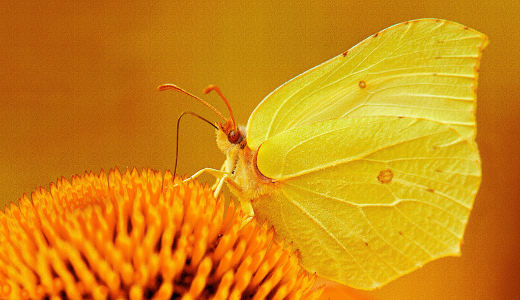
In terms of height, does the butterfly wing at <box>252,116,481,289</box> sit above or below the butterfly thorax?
below

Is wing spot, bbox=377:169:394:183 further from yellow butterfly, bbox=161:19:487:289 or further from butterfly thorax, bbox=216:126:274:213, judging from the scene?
butterfly thorax, bbox=216:126:274:213

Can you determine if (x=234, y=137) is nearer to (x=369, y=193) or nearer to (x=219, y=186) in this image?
(x=219, y=186)

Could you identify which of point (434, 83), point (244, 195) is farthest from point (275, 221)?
point (434, 83)

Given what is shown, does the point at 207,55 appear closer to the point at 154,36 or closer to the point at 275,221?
the point at 154,36

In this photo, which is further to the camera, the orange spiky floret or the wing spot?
the wing spot

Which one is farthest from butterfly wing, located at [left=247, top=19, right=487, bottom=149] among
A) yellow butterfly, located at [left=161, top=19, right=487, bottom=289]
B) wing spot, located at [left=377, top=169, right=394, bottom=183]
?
wing spot, located at [left=377, top=169, right=394, bottom=183]

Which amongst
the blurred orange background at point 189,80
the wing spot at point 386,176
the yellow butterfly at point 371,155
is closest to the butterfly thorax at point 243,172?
the yellow butterfly at point 371,155
